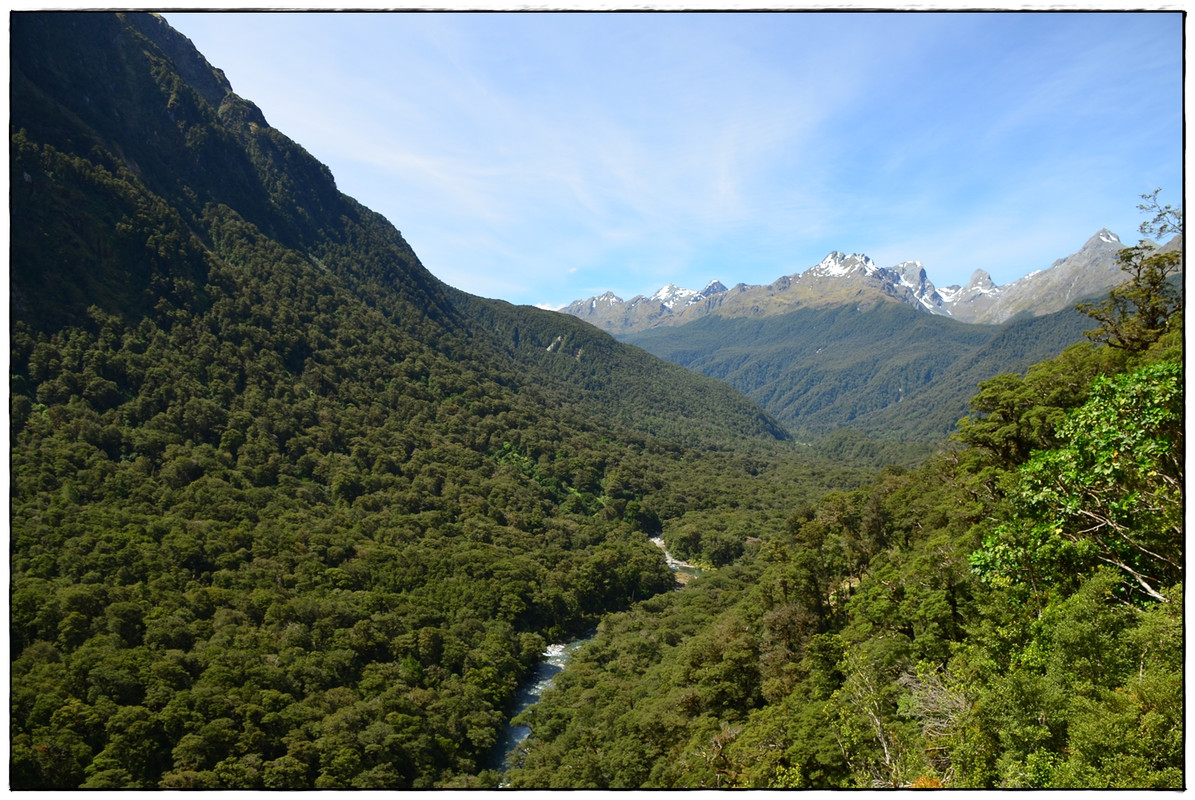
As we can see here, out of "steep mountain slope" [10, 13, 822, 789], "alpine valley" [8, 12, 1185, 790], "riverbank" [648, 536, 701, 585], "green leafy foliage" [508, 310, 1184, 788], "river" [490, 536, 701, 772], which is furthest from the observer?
"riverbank" [648, 536, 701, 585]

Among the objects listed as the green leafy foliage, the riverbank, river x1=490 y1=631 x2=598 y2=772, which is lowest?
river x1=490 y1=631 x2=598 y2=772

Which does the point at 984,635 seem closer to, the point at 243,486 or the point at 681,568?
the point at 681,568

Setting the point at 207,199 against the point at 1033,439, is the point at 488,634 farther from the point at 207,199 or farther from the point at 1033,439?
the point at 207,199

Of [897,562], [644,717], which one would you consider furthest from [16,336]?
[897,562]

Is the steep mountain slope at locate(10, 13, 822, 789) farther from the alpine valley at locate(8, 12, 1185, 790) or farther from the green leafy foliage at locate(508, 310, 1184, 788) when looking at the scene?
the green leafy foliage at locate(508, 310, 1184, 788)

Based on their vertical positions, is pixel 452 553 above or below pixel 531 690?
above

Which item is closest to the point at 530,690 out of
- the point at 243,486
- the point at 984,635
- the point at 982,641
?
the point at 982,641

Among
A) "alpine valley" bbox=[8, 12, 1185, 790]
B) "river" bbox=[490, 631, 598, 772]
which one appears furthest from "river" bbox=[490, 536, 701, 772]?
"alpine valley" bbox=[8, 12, 1185, 790]
